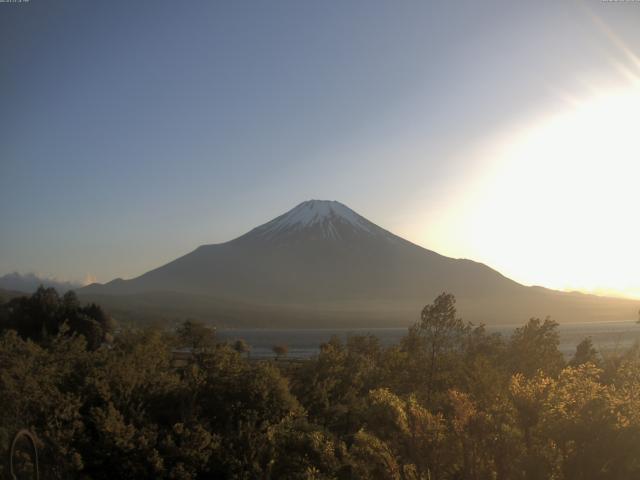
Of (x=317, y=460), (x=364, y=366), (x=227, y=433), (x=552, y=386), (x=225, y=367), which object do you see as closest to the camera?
(x=552, y=386)

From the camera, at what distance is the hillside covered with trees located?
844cm

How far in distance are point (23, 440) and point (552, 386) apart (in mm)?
14809

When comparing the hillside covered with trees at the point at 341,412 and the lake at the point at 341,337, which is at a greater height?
the hillside covered with trees at the point at 341,412

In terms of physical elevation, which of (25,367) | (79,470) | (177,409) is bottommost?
(79,470)

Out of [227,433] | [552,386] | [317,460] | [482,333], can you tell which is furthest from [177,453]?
[482,333]

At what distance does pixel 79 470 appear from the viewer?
1625cm

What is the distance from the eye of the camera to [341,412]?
789 inches

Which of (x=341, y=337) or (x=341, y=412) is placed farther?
(x=341, y=337)

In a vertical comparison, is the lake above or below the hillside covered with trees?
below

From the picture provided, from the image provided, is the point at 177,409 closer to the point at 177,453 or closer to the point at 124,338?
the point at 177,453

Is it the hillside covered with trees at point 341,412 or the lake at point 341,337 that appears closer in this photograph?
the hillside covered with trees at point 341,412

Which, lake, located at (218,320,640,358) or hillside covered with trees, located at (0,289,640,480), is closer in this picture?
hillside covered with trees, located at (0,289,640,480)

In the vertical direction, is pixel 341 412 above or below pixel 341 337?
above

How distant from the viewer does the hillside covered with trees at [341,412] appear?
332 inches
